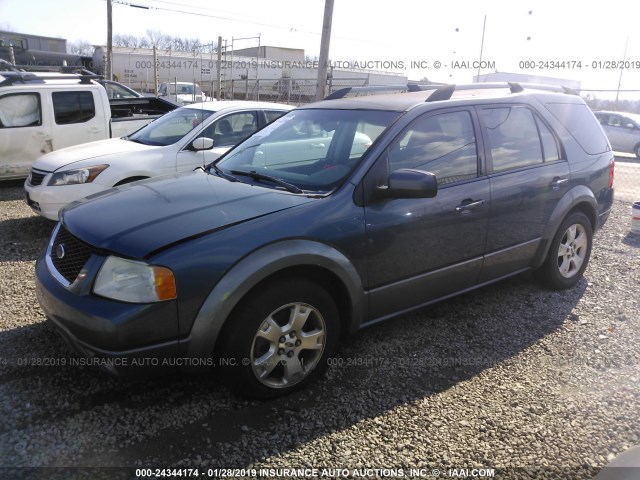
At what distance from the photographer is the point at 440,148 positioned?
3.55m

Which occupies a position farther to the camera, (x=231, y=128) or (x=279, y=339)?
(x=231, y=128)

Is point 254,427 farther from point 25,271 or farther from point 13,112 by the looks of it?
point 13,112

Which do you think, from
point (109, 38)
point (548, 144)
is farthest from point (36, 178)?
point (109, 38)

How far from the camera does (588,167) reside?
4.56 m

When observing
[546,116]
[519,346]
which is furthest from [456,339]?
[546,116]

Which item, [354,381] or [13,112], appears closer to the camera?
[354,381]

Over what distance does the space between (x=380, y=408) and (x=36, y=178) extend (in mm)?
5238

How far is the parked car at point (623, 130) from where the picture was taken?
18.7m

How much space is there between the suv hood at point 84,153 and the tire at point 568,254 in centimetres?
474

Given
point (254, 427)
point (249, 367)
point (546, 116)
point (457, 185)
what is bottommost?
point (254, 427)

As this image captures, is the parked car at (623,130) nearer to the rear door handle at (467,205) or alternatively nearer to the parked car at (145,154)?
the parked car at (145,154)

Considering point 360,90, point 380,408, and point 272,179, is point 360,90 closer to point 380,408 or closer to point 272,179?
point 272,179

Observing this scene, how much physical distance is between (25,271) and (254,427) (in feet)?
10.9

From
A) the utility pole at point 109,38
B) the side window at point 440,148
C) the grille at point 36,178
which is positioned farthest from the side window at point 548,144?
the utility pole at point 109,38
